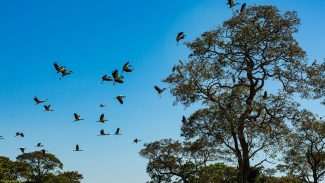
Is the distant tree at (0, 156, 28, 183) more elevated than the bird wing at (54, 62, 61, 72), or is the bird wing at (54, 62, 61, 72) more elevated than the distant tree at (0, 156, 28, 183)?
the distant tree at (0, 156, 28, 183)

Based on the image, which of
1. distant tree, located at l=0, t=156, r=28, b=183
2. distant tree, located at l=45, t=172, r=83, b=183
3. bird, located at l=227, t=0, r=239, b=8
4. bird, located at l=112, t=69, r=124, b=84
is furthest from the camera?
distant tree, located at l=45, t=172, r=83, b=183

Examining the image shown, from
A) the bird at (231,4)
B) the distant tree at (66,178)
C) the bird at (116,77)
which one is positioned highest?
the distant tree at (66,178)

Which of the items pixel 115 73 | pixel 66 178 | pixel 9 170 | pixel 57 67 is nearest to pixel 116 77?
pixel 115 73

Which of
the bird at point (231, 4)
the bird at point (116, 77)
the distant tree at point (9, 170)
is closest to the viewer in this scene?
the bird at point (116, 77)

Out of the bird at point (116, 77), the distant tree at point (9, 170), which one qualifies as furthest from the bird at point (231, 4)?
the distant tree at point (9, 170)

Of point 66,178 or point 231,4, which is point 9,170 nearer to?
point 66,178

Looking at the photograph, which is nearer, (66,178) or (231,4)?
(231,4)

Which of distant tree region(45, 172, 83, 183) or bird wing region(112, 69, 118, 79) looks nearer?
bird wing region(112, 69, 118, 79)

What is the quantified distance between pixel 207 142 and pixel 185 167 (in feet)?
109

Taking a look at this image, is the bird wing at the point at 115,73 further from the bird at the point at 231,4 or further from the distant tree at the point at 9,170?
the distant tree at the point at 9,170

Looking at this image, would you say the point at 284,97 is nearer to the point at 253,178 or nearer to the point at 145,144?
the point at 253,178

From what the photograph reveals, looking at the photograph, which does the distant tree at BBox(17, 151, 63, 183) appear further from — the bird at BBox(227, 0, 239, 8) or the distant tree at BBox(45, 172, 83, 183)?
the bird at BBox(227, 0, 239, 8)

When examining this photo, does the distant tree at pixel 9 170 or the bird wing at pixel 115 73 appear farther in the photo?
the distant tree at pixel 9 170

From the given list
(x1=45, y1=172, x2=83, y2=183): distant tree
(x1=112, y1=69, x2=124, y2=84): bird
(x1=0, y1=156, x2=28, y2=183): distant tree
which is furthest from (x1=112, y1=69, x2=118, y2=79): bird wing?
(x1=45, y1=172, x2=83, y2=183): distant tree
